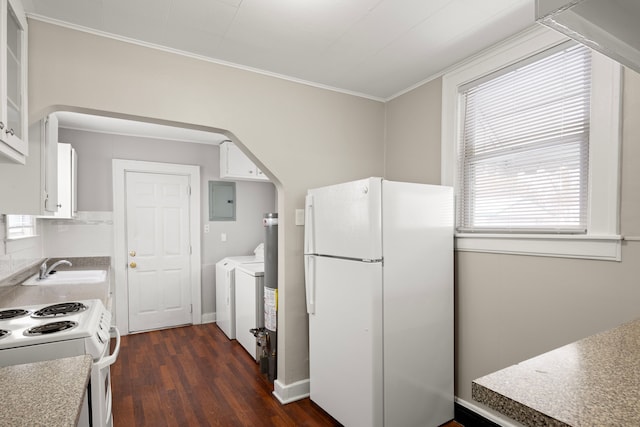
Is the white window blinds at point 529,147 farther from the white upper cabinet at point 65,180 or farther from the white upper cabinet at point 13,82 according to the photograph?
the white upper cabinet at point 65,180

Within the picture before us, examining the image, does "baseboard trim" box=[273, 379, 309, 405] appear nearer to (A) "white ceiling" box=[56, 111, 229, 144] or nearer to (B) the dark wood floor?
(B) the dark wood floor

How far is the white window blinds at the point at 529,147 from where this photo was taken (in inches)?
72.0

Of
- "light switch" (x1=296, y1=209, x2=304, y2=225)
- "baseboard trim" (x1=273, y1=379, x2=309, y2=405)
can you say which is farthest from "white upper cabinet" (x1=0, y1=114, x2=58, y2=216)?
"baseboard trim" (x1=273, y1=379, x2=309, y2=405)

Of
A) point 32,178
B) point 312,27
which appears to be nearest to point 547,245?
point 312,27

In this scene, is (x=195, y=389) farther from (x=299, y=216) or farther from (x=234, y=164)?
(x=234, y=164)

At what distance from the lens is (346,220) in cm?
217

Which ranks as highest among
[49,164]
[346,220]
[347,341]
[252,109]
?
[252,109]

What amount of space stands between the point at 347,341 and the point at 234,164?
9.86ft

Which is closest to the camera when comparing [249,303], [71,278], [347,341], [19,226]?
[347,341]

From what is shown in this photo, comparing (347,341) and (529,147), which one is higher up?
(529,147)

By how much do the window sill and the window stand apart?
3287 millimetres

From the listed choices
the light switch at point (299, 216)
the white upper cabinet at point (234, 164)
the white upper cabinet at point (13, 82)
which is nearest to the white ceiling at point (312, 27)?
the white upper cabinet at point (13, 82)

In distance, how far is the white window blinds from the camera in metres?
1.83

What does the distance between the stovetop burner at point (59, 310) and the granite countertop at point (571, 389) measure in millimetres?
1828
